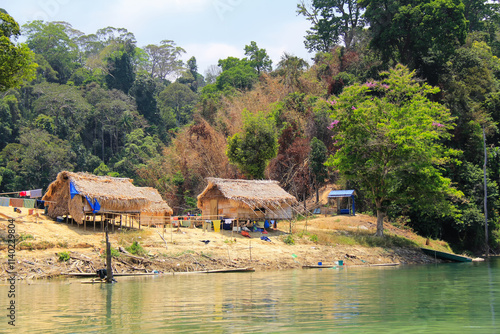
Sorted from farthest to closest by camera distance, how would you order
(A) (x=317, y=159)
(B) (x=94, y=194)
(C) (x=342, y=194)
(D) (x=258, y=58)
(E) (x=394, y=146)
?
(D) (x=258, y=58)
(A) (x=317, y=159)
(C) (x=342, y=194)
(E) (x=394, y=146)
(B) (x=94, y=194)

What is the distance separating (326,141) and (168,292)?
97.7 feet

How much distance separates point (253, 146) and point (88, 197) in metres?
13.9

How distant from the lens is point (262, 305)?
1276 cm

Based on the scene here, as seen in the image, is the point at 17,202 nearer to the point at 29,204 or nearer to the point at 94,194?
the point at 29,204

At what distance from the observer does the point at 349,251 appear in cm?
2717

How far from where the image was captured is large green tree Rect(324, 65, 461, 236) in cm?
2909

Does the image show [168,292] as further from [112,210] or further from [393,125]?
[393,125]

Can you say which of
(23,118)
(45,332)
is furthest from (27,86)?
(45,332)

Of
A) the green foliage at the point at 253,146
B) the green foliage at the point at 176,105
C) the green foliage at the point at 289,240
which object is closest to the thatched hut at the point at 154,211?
the green foliage at the point at 289,240

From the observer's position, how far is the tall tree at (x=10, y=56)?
2434cm

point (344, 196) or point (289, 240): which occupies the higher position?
point (344, 196)

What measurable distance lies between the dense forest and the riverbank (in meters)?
3.28

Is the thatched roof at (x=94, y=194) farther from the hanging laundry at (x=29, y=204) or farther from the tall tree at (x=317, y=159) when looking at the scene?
the tall tree at (x=317, y=159)

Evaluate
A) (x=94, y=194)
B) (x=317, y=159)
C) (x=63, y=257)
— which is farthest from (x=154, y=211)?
(x=317, y=159)
